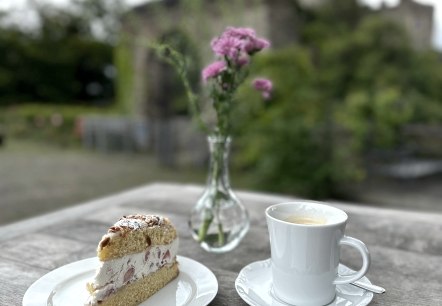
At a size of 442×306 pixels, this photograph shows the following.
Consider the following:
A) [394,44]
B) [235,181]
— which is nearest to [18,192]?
[235,181]

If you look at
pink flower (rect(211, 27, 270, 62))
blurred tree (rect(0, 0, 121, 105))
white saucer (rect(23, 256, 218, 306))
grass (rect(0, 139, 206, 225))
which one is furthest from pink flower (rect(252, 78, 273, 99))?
blurred tree (rect(0, 0, 121, 105))

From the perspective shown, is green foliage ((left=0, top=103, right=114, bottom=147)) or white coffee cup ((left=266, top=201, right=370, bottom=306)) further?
green foliage ((left=0, top=103, right=114, bottom=147))

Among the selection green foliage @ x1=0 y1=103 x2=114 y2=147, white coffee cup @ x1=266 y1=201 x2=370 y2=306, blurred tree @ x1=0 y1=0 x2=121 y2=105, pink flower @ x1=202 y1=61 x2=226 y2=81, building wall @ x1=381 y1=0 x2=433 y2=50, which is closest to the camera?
white coffee cup @ x1=266 y1=201 x2=370 y2=306

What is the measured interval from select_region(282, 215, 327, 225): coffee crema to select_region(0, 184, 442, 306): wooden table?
0.18 m

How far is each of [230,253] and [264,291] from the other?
9.5 inches

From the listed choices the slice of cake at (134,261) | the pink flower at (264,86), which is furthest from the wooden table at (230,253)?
the pink flower at (264,86)

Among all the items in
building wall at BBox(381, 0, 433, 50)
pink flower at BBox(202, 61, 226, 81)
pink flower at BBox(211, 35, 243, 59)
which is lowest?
pink flower at BBox(202, 61, 226, 81)

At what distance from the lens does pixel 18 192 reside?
14.5 feet

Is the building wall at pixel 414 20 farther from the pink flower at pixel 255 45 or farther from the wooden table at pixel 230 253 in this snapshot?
the pink flower at pixel 255 45

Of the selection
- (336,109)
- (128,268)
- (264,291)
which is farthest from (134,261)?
(336,109)

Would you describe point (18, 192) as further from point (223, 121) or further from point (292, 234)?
point (292, 234)

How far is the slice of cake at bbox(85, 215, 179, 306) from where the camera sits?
0.67 metres

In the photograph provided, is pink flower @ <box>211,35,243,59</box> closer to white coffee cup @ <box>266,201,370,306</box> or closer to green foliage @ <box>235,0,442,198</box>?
white coffee cup @ <box>266,201,370,306</box>

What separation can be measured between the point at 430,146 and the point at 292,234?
4.19m
